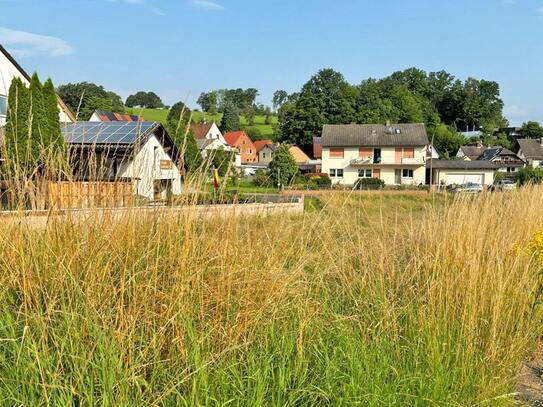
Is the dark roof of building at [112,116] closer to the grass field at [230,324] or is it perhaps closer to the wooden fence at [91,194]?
the wooden fence at [91,194]

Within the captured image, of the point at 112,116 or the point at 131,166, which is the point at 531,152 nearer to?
the point at 112,116

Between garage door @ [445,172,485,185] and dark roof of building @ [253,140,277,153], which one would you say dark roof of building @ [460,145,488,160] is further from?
garage door @ [445,172,485,185]

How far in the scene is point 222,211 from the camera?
302cm

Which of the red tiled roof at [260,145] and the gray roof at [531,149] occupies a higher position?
the red tiled roof at [260,145]

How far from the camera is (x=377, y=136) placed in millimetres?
44562

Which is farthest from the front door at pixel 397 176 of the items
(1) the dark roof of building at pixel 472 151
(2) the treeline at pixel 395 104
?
(1) the dark roof of building at pixel 472 151

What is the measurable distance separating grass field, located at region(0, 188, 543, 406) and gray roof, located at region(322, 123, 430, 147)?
41.8 metres

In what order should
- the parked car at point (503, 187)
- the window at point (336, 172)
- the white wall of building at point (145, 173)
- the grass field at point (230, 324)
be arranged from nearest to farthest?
1. the grass field at point (230, 324)
2. the white wall of building at point (145, 173)
3. the parked car at point (503, 187)
4. the window at point (336, 172)

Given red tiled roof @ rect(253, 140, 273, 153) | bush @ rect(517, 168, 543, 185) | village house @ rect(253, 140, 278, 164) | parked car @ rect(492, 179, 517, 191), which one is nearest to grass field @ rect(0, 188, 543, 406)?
parked car @ rect(492, 179, 517, 191)

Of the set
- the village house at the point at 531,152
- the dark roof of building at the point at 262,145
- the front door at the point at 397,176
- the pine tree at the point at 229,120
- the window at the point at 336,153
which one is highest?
the pine tree at the point at 229,120

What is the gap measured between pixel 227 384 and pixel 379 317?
1211mm

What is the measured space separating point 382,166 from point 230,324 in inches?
1713

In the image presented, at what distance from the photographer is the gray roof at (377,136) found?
4350 centimetres

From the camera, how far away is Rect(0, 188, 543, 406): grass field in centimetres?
179
